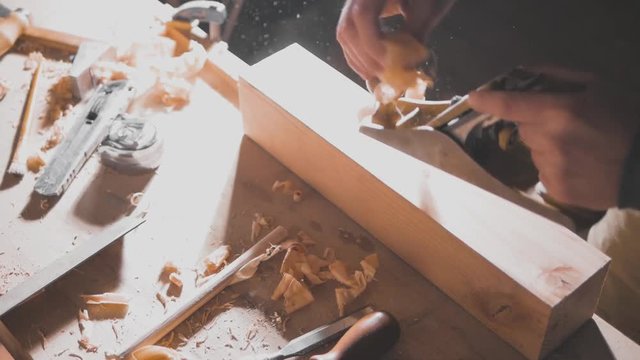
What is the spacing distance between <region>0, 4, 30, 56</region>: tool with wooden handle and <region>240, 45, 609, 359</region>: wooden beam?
59 cm

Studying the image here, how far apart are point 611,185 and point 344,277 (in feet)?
1.29

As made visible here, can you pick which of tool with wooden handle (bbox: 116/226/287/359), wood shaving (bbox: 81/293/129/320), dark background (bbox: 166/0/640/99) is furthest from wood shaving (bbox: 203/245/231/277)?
dark background (bbox: 166/0/640/99)

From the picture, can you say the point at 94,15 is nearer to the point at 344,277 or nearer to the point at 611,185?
the point at 344,277

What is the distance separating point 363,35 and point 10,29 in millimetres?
837

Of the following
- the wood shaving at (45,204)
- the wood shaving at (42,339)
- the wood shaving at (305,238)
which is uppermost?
the wood shaving at (305,238)

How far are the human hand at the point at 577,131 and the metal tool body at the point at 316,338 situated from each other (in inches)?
13.1

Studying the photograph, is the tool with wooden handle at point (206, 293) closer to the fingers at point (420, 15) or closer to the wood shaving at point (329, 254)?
the wood shaving at point (329, 254)

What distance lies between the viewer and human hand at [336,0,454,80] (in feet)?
3.08

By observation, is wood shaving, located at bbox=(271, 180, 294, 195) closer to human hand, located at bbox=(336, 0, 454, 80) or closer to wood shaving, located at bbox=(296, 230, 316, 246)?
wood shaving, located at bbox=(296, 230, 316, 246)

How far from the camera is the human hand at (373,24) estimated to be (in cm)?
94

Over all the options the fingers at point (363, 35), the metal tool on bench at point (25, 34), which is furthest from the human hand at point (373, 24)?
the metal tool on bench at point (25, 34)

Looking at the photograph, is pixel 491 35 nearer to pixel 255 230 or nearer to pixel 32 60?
pixel 255 230

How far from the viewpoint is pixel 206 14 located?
4.31ft

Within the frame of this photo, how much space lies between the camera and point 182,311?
89cm
